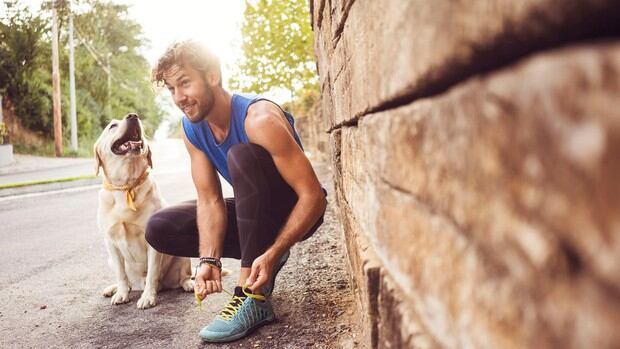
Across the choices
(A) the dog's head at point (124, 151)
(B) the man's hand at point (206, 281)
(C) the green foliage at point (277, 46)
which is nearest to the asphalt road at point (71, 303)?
(B) the man's hand at point (206, 281)

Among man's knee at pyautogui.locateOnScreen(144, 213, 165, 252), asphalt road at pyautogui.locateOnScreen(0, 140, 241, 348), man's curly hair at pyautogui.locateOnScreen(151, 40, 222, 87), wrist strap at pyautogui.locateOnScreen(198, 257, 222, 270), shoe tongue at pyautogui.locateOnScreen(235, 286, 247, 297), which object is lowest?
asphalt road at pyautogui.locateOnScreen(0, 140, 241, 348)

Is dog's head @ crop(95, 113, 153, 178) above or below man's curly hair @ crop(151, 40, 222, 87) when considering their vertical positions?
below

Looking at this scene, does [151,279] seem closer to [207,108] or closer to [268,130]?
[207,108]

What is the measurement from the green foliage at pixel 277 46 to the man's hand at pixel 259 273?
950 cm

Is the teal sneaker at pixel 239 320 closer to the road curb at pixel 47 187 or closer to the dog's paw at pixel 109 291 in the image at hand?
the dog's paw at pixel 109 291

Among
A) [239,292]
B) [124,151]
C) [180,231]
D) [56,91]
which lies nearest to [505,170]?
[239,292]

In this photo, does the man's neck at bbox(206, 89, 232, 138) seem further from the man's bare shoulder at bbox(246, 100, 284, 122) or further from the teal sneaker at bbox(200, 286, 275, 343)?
the teal sneaker at bbox(200, 286, 275, 343)

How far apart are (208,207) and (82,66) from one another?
90.7 feet

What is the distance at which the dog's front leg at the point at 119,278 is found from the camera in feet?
9.39

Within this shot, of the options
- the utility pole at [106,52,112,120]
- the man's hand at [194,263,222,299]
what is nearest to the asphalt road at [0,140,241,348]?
the man's hand at [194,263,222,299]

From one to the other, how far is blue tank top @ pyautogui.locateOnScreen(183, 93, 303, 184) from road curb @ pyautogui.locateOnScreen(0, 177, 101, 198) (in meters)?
7.62

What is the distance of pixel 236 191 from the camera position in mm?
2297

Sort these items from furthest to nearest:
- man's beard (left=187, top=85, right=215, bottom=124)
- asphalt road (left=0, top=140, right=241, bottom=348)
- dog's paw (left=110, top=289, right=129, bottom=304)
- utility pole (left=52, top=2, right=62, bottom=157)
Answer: utility pole (left=52, top=2, right=62, bottom=157), dog's paw (left=110, top=289, right=129, bottom=304), man's beard (left=187, top=85, right=215, bottom=124), asphalt road (left=0, top=140, right=241, bottom=348)

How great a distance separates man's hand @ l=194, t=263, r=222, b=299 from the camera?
224 cm
